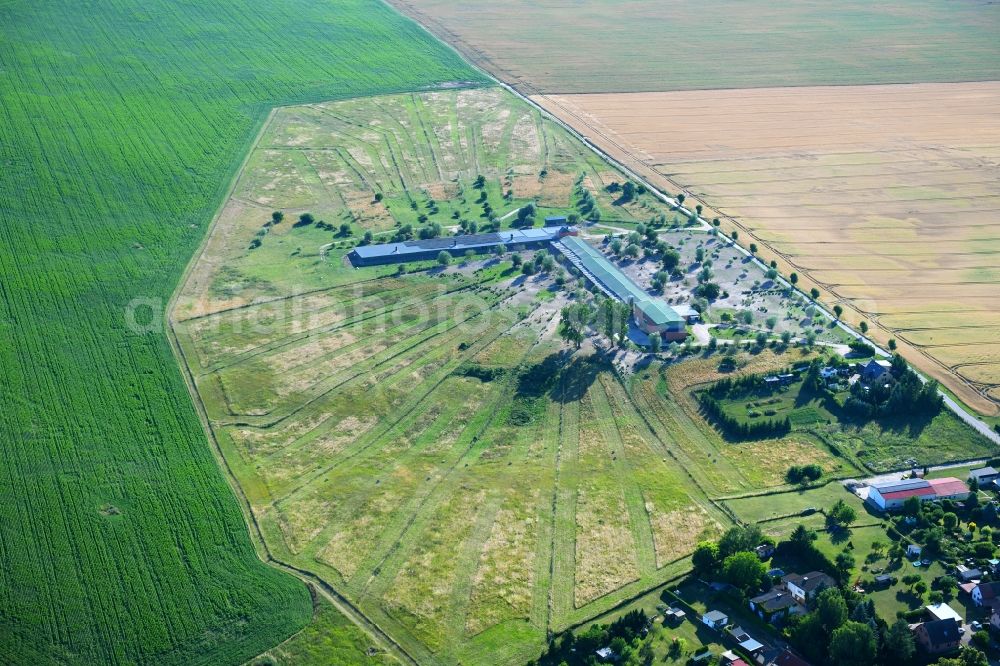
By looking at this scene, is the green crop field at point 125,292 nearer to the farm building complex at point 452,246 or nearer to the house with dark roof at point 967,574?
the farm building complex at point 452,246

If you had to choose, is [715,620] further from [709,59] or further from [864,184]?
[709,59]

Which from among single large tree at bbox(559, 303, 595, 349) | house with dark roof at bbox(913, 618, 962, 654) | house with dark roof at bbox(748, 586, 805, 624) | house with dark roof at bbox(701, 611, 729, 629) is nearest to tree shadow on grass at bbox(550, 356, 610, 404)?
single large tree at bbox(559, 303, 595, 349)

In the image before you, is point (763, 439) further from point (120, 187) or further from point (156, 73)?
point (156, 73)

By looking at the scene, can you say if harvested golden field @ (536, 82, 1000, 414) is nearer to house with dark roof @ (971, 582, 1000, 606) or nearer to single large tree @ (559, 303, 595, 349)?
house with dark roof @ (971, 582, 1000, 606)

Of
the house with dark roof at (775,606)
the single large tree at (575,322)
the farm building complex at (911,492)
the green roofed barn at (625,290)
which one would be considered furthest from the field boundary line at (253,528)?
the green roofed barn at (625,290)

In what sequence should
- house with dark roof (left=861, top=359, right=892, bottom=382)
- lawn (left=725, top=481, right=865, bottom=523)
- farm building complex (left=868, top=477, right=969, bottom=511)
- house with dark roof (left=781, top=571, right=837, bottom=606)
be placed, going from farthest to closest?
1. house with dark roof (left=861, top=359, right=892, bottom=382)
2. lawn (left=725, top=481, right=865, bottom=523)
3. farm building complex (left=868, top=477, right=969, bottom=511)
4. house with dark roof (left=781, top=571, right=837, bottom=606)

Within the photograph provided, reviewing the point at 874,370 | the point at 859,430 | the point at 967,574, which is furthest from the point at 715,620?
the point at 874,370
